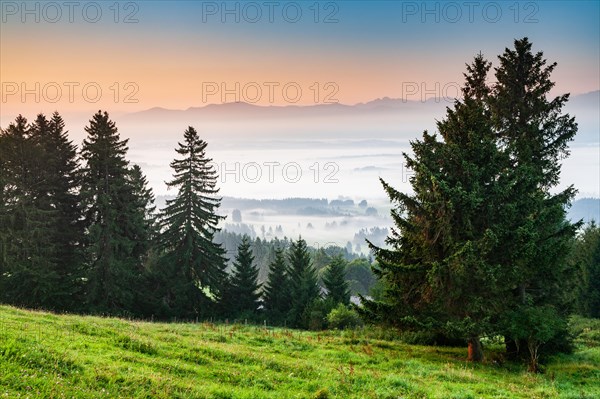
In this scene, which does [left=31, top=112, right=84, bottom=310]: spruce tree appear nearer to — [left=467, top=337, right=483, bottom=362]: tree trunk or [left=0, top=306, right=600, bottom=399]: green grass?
[left=0, top=306, right=600, bottom=399]: green grass

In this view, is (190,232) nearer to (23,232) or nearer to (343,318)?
(23,232)

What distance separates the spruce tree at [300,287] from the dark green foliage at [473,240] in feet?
99.6

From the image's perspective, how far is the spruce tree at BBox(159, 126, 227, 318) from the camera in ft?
137

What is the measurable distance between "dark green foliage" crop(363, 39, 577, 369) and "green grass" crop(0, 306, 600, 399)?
1.96 m

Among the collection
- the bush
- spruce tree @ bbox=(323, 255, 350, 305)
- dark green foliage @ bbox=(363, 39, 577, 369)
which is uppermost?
dark green foliage @ bbox=(363, 39, 577, 369)

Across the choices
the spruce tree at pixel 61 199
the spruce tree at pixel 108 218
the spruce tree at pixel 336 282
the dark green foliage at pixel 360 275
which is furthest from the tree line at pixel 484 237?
the dark green foliage at pixel 360 275

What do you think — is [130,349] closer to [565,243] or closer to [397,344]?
[397,344]

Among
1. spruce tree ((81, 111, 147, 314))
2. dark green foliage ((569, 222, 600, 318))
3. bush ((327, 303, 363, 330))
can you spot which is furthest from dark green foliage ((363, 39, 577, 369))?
dark green foliage ((569, 222, 600, 318))

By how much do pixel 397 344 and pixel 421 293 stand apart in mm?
4671

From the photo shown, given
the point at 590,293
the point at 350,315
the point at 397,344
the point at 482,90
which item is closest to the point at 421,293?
the point at 397,344

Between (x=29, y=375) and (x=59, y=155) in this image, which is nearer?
(x=29, y=375)

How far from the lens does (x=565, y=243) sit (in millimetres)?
19812

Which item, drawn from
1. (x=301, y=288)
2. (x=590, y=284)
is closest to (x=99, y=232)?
(x=301, y=288)

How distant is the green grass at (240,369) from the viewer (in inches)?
414
